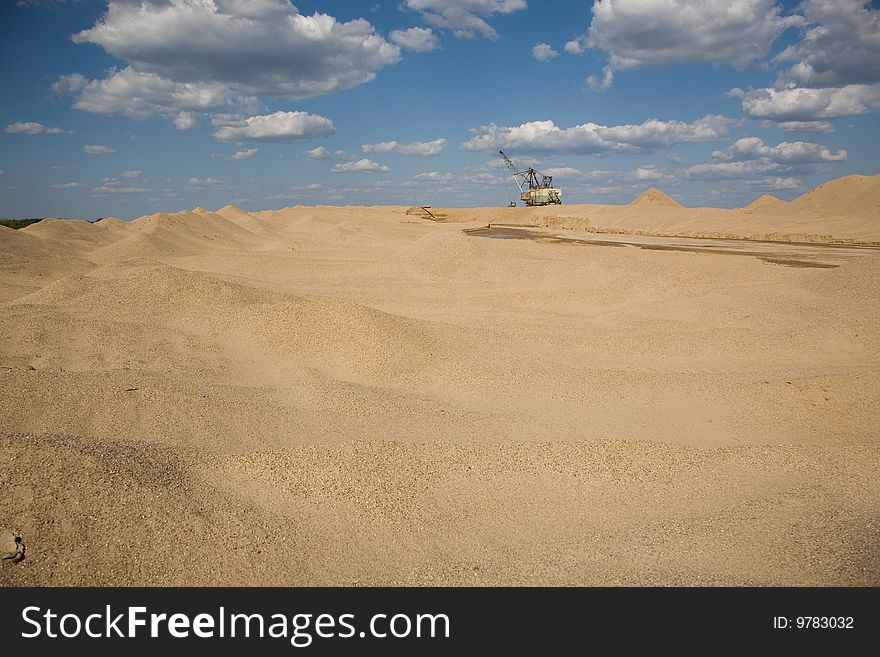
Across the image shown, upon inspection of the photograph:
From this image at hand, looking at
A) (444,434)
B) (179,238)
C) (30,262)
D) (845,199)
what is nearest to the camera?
(444,434)

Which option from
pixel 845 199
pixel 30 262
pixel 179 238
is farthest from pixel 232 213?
pixel 845 199

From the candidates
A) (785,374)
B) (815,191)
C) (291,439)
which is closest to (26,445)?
(291,439)

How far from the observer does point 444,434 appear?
5691 mm

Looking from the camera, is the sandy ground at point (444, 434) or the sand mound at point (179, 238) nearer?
the sandy ground at point (444, 434)

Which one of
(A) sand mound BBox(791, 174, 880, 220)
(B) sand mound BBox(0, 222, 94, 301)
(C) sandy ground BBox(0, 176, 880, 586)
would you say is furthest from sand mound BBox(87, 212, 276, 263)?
(A) sand mound BBox(791, 174, 880, 220)

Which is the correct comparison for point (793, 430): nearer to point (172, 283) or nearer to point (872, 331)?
point (872, 331)

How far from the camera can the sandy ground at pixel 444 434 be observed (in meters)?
3.50

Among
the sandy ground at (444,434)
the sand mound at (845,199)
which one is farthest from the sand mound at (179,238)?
the sand mound at (845,199)

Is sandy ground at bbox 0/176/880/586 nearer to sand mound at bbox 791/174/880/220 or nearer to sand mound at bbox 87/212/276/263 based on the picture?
sand mound at bbox 87/212/276/263

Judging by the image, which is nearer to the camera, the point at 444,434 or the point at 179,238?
the point at 444,434

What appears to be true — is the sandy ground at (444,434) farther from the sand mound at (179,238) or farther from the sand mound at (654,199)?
the sand mound at (654,199)

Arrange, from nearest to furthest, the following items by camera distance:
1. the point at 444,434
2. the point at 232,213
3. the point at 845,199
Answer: the point at 444,434
the point at 845,199
the point at 232,213

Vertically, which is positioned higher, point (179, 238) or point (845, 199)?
point (845, 199)

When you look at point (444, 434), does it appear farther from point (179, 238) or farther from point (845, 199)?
point (845, 199)
